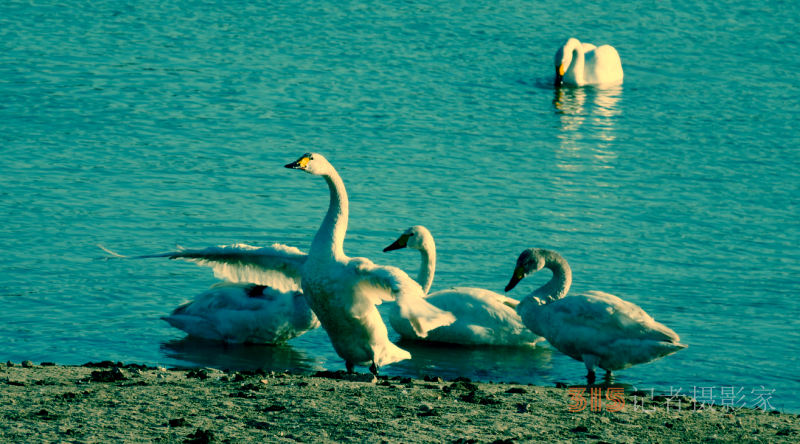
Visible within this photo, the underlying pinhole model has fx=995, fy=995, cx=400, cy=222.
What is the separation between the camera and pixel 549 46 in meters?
23.5

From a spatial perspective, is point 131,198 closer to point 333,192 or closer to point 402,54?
point 333,192

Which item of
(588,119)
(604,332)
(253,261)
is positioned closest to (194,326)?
(253,261)

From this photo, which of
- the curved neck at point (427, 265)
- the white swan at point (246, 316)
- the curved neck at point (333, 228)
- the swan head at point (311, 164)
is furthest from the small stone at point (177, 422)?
the curved neck at point (427, 265)

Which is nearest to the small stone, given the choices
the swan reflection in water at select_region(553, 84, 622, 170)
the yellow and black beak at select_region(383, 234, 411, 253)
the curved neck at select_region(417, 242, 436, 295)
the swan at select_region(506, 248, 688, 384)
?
the swan at select_region(506, 248, 688, 384)

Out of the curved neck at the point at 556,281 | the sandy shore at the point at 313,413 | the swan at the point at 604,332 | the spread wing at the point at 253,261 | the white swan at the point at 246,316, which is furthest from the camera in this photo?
the curved neck at the point at 556,281

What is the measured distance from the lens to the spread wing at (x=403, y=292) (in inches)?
276

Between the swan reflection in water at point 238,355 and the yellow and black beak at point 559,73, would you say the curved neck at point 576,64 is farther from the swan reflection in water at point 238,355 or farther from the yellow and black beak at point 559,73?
the swan reflection in water at point 238,355

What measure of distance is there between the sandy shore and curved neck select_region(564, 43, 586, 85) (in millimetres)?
14464

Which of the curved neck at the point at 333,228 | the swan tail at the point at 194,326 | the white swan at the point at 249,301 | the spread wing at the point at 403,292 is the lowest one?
the swan tail at the point at 194,326

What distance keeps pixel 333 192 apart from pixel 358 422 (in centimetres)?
258

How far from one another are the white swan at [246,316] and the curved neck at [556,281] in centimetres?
212

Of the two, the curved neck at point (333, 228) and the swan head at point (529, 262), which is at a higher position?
the curved neck at point (333, 228)

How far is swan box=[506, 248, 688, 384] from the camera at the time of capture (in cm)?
829

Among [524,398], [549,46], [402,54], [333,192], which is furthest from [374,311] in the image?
[549,46]
